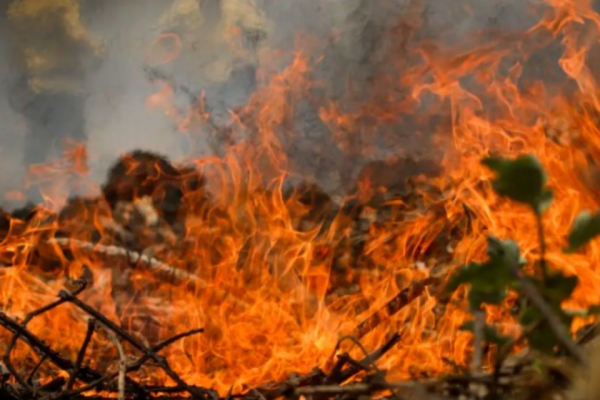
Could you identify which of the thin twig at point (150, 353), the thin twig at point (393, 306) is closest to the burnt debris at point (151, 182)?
the thin twig at point (393, 306)

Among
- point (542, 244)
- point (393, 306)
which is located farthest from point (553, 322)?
point (393, 306)

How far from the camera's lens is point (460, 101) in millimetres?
5238

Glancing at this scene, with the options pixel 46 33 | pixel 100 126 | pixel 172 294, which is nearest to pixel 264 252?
pixel 172 294

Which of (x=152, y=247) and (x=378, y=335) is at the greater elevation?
(x=152, y=247)

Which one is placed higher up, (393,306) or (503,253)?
(393,306)

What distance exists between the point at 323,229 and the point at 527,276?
184 inches

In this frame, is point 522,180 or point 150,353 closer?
point 522,180

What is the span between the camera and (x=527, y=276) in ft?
2.01

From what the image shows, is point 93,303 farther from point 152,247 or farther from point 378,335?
point 378,335

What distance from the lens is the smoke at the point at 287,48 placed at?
5.26 metres

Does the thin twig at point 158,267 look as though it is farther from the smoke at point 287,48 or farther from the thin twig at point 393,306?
the smoke at point 287,48

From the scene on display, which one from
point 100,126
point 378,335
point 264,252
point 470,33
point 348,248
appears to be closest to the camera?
point 378,335

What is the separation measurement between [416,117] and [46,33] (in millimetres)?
3024

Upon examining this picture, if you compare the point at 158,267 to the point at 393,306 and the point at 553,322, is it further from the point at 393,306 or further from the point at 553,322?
the point at 553,322
